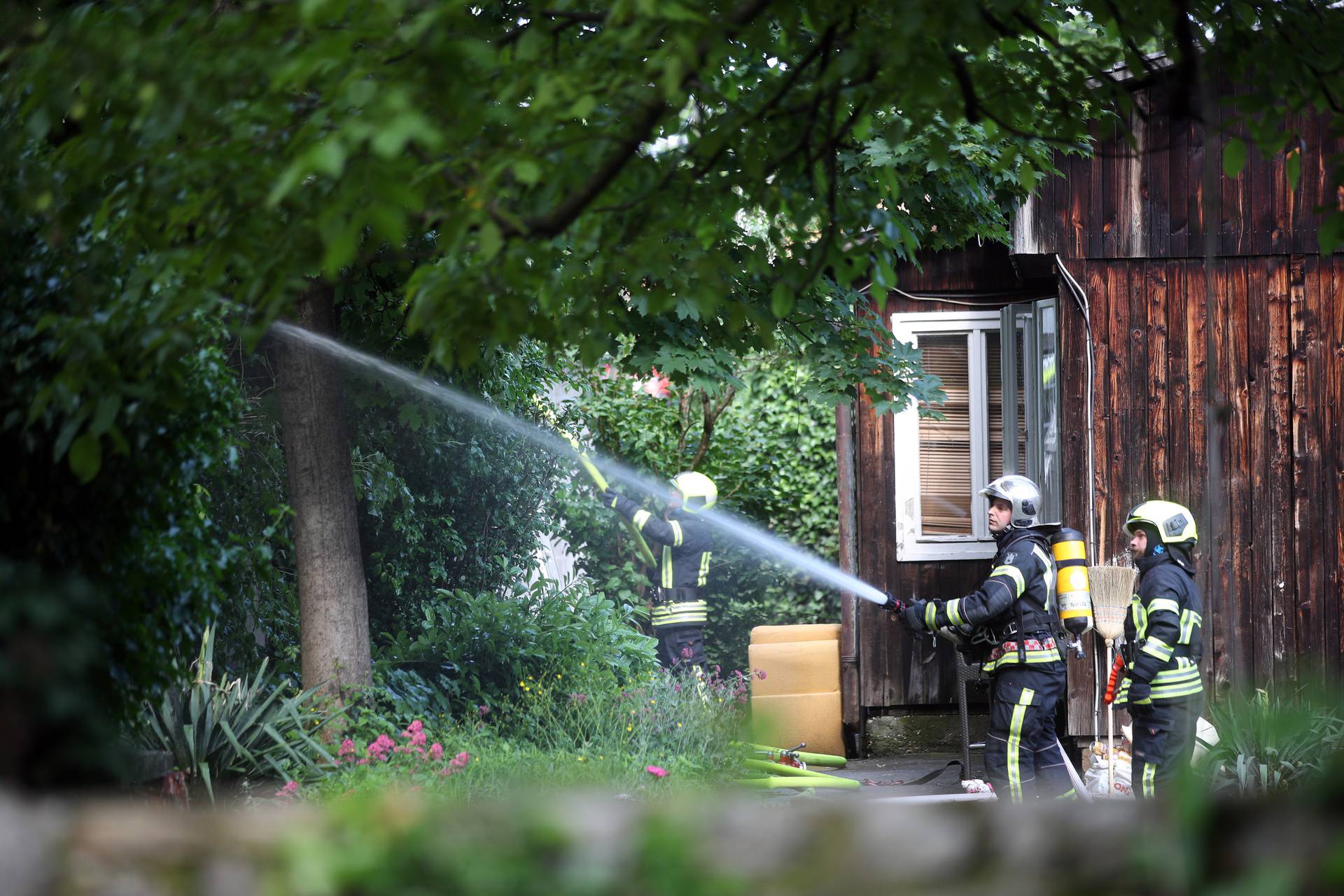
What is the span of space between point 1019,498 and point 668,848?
6.40 meters

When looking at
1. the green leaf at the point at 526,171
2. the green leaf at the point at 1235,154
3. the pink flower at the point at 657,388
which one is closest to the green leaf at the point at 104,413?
the green leaf at the point at 526,171

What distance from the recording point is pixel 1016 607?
761 centimetres

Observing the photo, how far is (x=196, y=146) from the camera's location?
10.3 feet

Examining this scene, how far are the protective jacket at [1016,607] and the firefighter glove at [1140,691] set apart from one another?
653 millimetres

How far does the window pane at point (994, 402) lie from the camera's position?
10148 mm

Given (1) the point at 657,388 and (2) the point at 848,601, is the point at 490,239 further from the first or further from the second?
(1) the point at 657,388

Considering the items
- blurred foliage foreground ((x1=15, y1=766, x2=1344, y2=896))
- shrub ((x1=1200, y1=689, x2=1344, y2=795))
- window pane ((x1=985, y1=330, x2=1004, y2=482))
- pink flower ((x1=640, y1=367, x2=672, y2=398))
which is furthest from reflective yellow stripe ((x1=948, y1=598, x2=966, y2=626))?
pink flower ((x1=640, y1=367, x2=672, y2=398))

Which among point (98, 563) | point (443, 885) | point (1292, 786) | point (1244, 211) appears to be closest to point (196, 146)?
point (98, 563)

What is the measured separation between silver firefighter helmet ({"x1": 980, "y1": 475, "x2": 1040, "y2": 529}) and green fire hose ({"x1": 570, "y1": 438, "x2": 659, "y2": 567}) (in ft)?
12.4

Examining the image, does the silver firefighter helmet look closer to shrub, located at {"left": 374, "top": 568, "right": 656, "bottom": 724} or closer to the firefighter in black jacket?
shrub, located at {"left": 374, "top": 568, "right": 656, "bottom": 724}

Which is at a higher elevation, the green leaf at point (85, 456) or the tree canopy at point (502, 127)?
the tree canopy at point (502, 127)

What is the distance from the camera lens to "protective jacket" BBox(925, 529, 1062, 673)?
755 centimetres

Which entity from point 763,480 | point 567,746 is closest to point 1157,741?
point 567,746

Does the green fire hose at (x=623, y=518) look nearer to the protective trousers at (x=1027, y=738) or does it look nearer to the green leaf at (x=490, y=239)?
the protective trousers at (x=1027, y=738)
